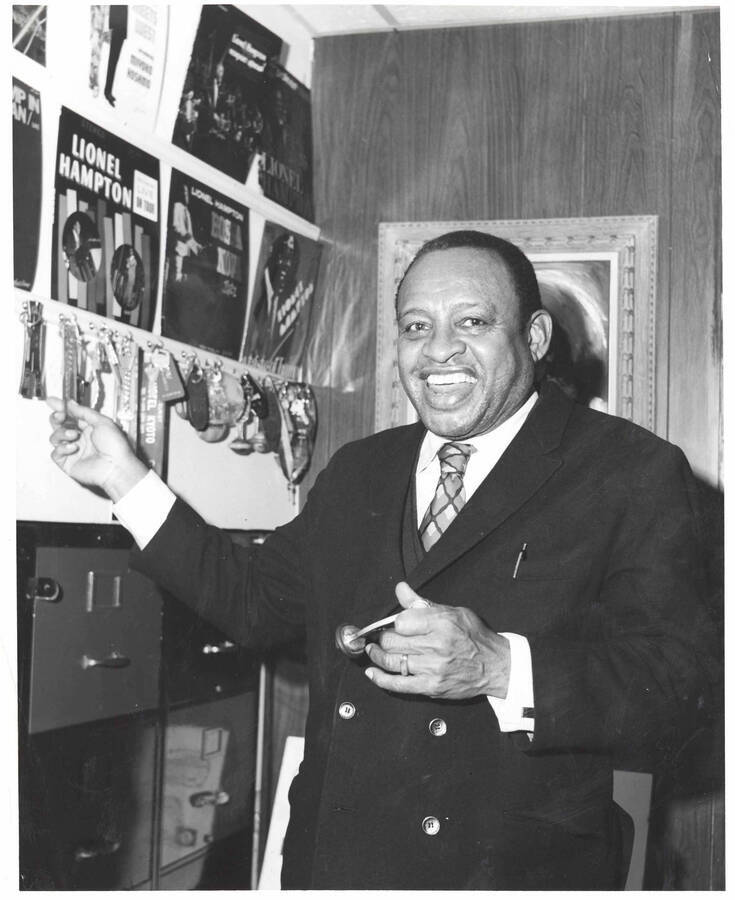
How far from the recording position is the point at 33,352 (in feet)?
6.19

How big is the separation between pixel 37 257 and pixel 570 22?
6.26ft

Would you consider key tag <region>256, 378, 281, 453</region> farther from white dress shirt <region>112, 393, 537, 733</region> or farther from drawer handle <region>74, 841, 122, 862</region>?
drawer handle <region>74, 841, 122, 862</region>

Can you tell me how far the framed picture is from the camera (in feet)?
9.64

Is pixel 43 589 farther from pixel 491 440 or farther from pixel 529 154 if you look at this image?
pixel 529 154

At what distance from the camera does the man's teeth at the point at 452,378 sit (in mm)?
1929

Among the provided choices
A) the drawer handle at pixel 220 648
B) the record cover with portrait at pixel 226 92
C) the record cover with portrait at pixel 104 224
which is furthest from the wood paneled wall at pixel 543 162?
the record cover with portrait at pixel 104 224

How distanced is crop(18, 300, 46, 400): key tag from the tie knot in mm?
785

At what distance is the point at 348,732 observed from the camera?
174cm

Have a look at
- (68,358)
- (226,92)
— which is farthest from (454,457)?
(226,92)

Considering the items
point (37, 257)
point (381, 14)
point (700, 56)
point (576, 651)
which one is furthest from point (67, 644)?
point (700, 56)

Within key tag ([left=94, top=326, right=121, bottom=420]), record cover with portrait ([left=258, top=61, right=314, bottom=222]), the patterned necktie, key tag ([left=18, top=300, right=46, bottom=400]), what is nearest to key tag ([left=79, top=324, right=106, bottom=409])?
key tag ([left=94, top=326, right=121, bottom=420])

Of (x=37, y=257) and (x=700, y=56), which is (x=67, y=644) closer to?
(x=37, y=257)

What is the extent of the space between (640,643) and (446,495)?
466 mm

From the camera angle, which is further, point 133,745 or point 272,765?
point 272,765
